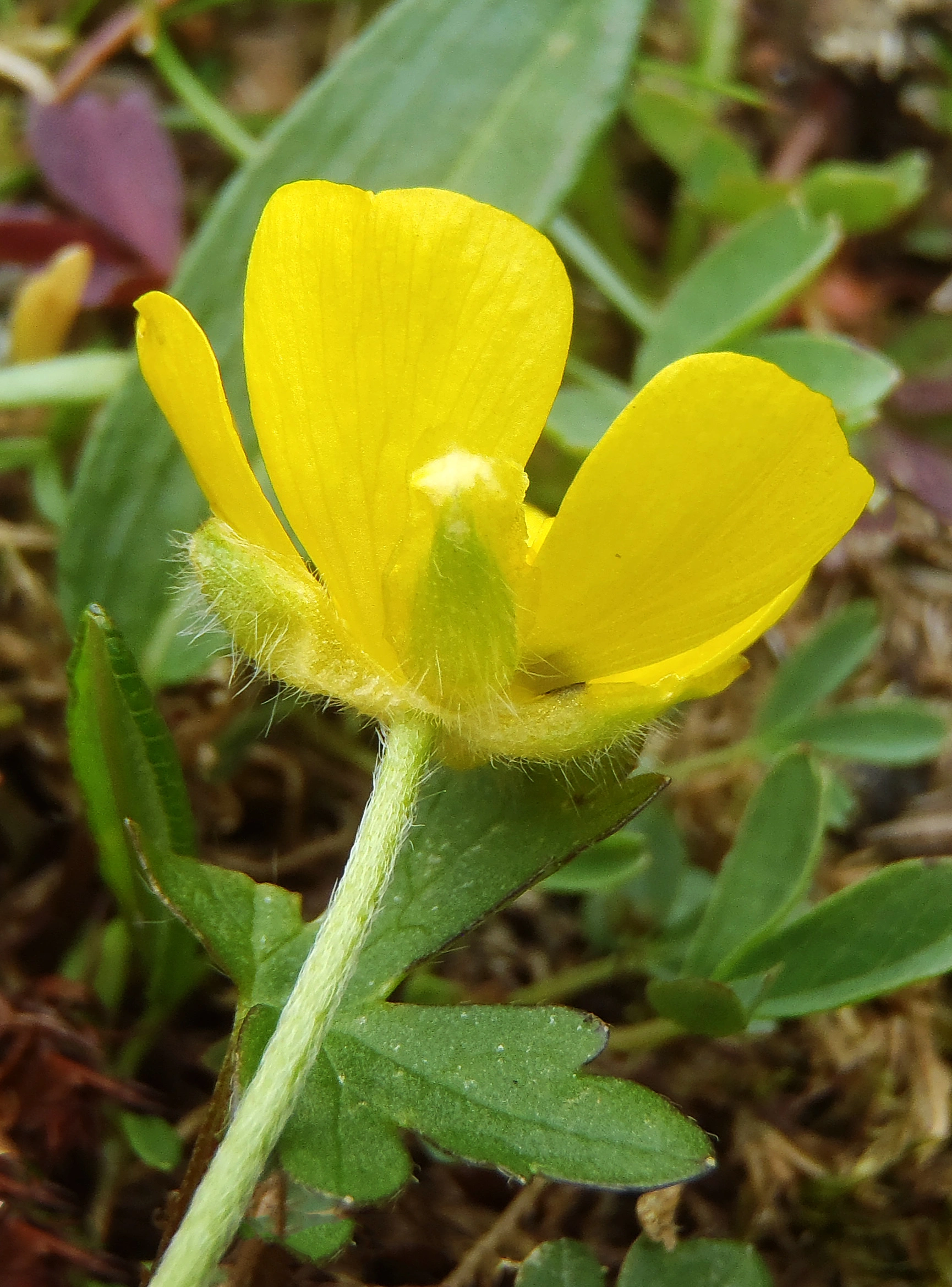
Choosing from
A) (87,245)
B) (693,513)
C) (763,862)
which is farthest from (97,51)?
(763,862)

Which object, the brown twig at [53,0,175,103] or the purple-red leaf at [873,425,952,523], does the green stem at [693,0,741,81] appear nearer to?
the purple-red leaf at [873,425,952,523]

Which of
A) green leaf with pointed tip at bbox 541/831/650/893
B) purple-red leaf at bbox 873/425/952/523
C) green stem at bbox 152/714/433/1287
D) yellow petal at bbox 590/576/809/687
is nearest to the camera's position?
green stem at bbox 152/714/433/1287

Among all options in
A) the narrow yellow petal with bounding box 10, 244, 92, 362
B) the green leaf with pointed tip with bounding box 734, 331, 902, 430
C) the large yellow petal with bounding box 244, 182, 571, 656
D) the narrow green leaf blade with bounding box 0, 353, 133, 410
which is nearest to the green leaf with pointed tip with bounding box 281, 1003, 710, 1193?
the large yellow petal with bounding box 244, 182, 571, 656

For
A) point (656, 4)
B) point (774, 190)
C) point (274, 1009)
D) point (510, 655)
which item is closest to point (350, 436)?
point (510, 655)

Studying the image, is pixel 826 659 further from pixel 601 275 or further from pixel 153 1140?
pixel 153 1140

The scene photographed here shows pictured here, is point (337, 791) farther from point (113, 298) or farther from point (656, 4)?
point (656, 4)

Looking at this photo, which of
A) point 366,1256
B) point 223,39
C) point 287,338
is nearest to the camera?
point 287,338
